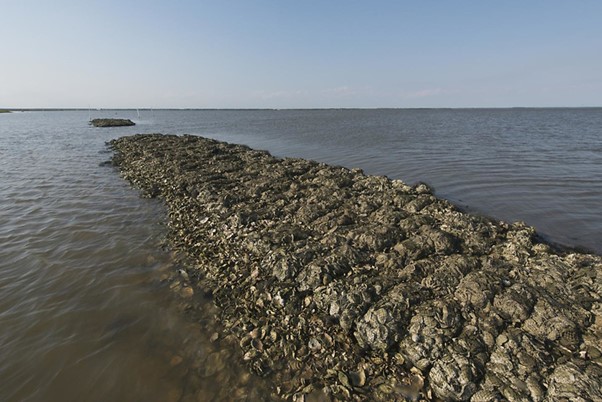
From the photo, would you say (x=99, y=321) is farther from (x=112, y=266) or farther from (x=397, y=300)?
(x=397, y=300)

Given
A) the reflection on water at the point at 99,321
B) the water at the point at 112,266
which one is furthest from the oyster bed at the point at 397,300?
the water at the point at 112,266

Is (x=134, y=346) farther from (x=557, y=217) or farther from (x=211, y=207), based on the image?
(x=557, y=217)

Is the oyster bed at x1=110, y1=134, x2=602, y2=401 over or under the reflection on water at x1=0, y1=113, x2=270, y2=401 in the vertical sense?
over

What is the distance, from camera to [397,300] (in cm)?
689

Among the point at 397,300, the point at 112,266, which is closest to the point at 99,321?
the point at 112,266

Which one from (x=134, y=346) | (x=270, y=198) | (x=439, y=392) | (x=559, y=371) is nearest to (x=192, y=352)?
(x=134, y=346)

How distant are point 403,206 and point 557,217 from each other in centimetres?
742

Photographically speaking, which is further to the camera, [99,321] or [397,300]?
[99,321]

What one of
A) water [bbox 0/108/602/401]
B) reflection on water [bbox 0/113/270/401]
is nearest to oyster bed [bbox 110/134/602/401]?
reflection on water [bbox 0/113/270/401]

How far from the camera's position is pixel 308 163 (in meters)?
20.7

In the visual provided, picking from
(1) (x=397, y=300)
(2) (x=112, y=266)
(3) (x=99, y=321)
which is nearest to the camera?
(1) (x=397, y=300)

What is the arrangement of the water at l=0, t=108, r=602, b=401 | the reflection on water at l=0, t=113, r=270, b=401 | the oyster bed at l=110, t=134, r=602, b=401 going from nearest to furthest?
the oyster bed at l=110, t=134, r=602, b=401 → the reflection on water at l=0, t=113, r=270, b=401 → the water at l=0, t=108, r=602, b=401

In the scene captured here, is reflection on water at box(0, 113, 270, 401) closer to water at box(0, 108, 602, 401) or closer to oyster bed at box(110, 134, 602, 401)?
water at box(0, 108, 602, 401)

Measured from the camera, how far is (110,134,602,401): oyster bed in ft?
17.6
